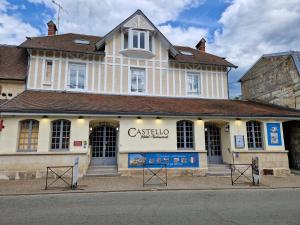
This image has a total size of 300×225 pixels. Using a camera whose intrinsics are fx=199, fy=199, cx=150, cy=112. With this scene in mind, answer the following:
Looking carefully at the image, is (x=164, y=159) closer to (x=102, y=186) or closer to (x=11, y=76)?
(x=102, y=186)

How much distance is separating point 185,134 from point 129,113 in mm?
3535

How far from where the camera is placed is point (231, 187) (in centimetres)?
806

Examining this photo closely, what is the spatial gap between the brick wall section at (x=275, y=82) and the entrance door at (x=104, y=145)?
11967 millimetres

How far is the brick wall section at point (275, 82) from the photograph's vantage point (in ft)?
43.7

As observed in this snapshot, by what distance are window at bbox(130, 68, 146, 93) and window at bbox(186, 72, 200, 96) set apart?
3264mm

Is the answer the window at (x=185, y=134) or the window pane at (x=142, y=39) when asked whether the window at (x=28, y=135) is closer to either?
the window at (x=185, y=134)

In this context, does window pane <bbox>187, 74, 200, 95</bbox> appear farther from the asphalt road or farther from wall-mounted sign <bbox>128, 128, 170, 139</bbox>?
the asphalt road

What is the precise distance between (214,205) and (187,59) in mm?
11500

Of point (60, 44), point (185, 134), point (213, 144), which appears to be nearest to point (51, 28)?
point (60, 44)

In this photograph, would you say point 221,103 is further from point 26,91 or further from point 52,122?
point 26,91

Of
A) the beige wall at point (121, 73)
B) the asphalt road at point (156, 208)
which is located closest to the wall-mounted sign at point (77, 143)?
the asphalt road at point (156, 208)

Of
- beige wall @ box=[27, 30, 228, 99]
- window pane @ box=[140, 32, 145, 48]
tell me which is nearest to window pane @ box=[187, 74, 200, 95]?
beige wall @ box=[27, 30, 228, 99]

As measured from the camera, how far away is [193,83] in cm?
1475

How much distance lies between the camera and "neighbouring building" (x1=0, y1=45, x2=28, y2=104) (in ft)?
39.9
